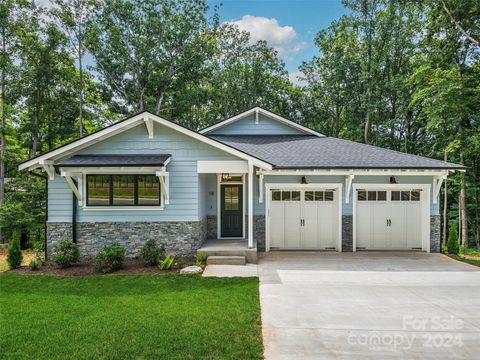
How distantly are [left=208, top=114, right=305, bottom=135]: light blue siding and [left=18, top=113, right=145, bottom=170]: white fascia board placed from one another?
16.6ft

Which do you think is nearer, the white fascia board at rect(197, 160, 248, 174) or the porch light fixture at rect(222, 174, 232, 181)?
the white fascia board at rect(197, 160, 248, 174)

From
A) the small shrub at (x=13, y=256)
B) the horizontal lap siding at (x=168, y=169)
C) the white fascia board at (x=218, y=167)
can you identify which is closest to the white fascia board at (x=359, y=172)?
the white fascia board at (x=218, y=167)

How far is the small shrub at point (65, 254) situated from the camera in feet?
26.6

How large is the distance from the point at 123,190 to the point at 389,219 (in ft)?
29.8

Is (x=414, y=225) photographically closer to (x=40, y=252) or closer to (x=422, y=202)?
(x=422, y=202)

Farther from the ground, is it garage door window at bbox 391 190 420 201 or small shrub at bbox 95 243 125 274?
garage door window at bbox 391 190 420 201

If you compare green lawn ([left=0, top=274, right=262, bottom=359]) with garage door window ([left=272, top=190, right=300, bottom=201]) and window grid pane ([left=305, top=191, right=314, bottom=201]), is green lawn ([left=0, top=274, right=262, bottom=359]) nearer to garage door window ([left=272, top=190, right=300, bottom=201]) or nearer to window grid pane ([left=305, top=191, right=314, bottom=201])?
garage door window ([left=272, top=190, right=300, bottom=201])

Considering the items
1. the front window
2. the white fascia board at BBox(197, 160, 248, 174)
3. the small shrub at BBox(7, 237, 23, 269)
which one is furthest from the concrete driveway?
the small shrub at BBox(7, 237, 23, 269)

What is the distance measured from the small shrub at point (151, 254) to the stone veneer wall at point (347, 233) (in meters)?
6.19

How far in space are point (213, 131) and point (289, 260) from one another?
6.97m

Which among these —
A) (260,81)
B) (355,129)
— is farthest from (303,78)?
Result: (355,129)

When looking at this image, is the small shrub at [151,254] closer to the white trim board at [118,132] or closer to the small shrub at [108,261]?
the small shrub at [108,261]

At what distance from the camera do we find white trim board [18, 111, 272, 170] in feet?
28.1

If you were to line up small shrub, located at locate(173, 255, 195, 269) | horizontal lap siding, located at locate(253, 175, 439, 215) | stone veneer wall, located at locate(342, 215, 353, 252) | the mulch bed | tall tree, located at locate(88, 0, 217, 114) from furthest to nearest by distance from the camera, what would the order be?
tall tree, located at locate(88, 0, 217, 114), stone veneer wall, located at locate(342, 215, 353, 252), horizontal lap siding, located at locate(253, 175, 439, 215), small shrub, located at locate(173, 255, 195, 269), the mulch bed
